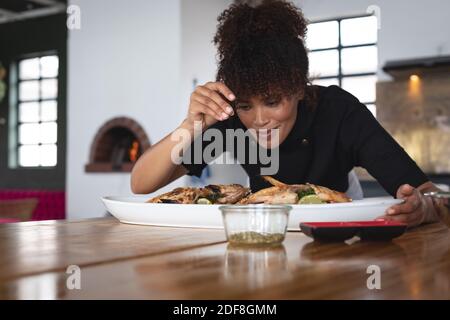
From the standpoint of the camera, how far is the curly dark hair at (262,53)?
1.44 m

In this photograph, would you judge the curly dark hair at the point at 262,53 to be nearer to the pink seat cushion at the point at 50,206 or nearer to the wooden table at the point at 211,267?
the wooden table at the point at 211,267

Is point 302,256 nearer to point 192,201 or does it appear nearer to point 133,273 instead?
point 133,273

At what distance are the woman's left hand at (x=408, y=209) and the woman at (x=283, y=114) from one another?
266 mm

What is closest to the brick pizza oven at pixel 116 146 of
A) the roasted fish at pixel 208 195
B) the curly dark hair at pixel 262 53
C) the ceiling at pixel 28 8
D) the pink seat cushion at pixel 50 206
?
the pink seat cushion at pixel 50 206

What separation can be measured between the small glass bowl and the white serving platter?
0.51 ft

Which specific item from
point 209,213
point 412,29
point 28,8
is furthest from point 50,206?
point 209,213

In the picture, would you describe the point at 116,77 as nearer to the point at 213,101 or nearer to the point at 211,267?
the point at 213,101

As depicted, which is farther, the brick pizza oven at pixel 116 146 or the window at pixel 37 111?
the window at pixel 37 111

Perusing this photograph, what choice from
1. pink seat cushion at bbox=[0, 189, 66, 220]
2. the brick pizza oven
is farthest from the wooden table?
pink seat cushion at bbox=[0, 189, 66, 220]

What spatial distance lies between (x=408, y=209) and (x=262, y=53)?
627 mm
